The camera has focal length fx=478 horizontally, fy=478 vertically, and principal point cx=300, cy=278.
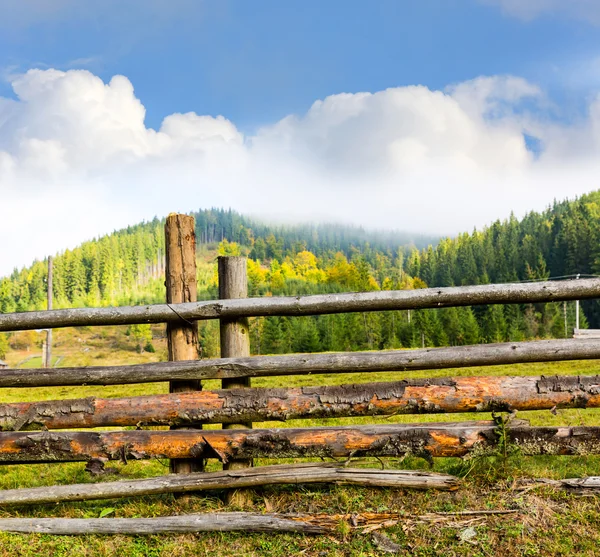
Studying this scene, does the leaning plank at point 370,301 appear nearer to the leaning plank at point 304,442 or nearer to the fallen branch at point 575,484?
the leaning plank at point 304,442

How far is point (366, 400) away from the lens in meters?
4.04

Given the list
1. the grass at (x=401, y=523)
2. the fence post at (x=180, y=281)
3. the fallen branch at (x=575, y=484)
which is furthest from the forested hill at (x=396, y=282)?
the fallen branch at (x=575, y=484)

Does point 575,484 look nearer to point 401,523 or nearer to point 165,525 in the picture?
point 401,523

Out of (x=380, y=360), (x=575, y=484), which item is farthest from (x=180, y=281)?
(x=575, y=484)

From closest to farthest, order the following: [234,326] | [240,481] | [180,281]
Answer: [240,481], [234,326], [180,281]

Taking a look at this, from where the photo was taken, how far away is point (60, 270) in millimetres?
146875

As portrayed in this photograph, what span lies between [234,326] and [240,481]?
52.1 inches

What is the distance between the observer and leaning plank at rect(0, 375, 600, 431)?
4.02 metres

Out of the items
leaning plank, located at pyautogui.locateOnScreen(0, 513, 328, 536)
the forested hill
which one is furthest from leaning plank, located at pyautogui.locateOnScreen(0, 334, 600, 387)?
the forested hill

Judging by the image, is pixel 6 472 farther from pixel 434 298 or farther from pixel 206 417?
pixel 434 298

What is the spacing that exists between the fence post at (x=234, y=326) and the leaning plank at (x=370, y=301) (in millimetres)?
138

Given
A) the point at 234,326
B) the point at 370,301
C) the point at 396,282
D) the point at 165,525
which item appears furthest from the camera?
the point at 396,282

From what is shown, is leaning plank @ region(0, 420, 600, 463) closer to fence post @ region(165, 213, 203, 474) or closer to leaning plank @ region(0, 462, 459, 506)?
leaning plank @ region(0, 462, 459, 506)

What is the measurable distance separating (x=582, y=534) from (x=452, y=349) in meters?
1.59
